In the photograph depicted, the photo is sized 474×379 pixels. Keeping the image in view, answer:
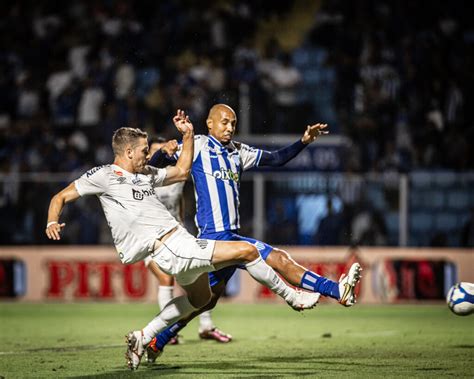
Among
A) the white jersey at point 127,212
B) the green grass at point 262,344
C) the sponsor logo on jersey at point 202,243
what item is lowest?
the green grass at point 262,344

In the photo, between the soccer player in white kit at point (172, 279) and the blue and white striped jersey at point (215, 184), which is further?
the soccer player in white kit at point (172, 279)

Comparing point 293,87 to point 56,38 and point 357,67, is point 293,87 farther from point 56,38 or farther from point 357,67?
point 56,38

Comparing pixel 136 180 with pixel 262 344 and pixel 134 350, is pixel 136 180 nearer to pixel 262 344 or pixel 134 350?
pixel 134 350

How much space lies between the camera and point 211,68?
19969mm

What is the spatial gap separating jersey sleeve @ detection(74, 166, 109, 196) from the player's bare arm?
2.0 inches

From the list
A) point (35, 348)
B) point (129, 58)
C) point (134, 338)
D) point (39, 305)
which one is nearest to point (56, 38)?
point (129, 58)

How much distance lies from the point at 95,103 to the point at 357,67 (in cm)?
530

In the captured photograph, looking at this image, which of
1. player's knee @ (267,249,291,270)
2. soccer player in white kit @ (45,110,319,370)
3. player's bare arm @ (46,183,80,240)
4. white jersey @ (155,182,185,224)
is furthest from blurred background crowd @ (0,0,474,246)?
player's bare arm @ (46,183,80,240)

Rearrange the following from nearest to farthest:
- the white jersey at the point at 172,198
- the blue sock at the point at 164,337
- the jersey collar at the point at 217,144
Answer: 1. the blue sock at the point at 164,337
2. the jersey collar at the point at 217,144
3. the white jersey at the point at 172,198

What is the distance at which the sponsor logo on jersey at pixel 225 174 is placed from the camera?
9.55 m

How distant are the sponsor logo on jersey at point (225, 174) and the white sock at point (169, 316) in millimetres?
1385

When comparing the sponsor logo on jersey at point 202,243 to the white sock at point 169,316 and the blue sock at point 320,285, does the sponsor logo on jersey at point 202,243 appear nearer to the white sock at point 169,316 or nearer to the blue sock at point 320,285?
the white sock at point 169,316

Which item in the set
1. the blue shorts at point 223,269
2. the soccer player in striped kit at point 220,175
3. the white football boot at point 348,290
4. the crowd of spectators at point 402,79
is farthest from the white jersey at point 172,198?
the crowd of spectators at point 402,79

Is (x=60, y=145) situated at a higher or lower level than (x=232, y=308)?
higher
